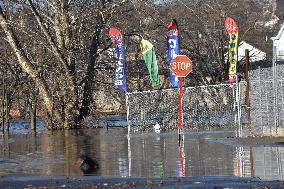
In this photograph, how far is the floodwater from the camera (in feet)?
53.8

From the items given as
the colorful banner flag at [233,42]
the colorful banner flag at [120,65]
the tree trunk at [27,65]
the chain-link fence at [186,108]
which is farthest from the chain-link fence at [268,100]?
the tree trunk at [27,65]

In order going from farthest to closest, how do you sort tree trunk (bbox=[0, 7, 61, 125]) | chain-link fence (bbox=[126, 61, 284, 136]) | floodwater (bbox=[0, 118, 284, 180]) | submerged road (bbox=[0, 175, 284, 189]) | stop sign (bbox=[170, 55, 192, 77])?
1. tree trunk (bbox=[0, 7, 61, 125])
2. chain-link fence (bbox=[126, 61, 284, 136])
3. stop sign (bbox=[170, 55, 192, 77])
4. floodwater (bbox=[0, 118, 284, 180])
5. submerged road (bbox=[0, 175, 284, 189])

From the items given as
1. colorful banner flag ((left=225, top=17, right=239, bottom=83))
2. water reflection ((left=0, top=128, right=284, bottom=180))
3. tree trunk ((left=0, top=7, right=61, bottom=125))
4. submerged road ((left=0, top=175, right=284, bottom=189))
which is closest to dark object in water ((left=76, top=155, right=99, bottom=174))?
water reflection ((left=0, top=128, right=284, bottom=180))

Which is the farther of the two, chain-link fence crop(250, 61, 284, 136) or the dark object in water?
chain-link fence crop(250, 61, 284, 136)

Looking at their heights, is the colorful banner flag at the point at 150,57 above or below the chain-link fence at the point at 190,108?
above

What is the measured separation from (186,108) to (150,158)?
1434cm

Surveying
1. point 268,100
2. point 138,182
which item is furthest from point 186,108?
point 138,182

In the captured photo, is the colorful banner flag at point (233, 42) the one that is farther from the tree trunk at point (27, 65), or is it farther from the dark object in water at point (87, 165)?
the dark object in water at point (87, 165)

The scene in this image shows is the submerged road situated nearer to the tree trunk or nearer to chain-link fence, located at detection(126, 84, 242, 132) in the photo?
chain-link fence, located at detection(126, 84, 242, 132)

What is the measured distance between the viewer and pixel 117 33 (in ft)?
113

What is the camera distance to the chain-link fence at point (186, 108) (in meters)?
33.6

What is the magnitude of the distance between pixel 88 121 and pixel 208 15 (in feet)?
71.8

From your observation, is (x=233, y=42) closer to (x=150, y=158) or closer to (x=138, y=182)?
(x=150, y=158)

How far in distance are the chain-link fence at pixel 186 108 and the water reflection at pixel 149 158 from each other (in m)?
6.22
